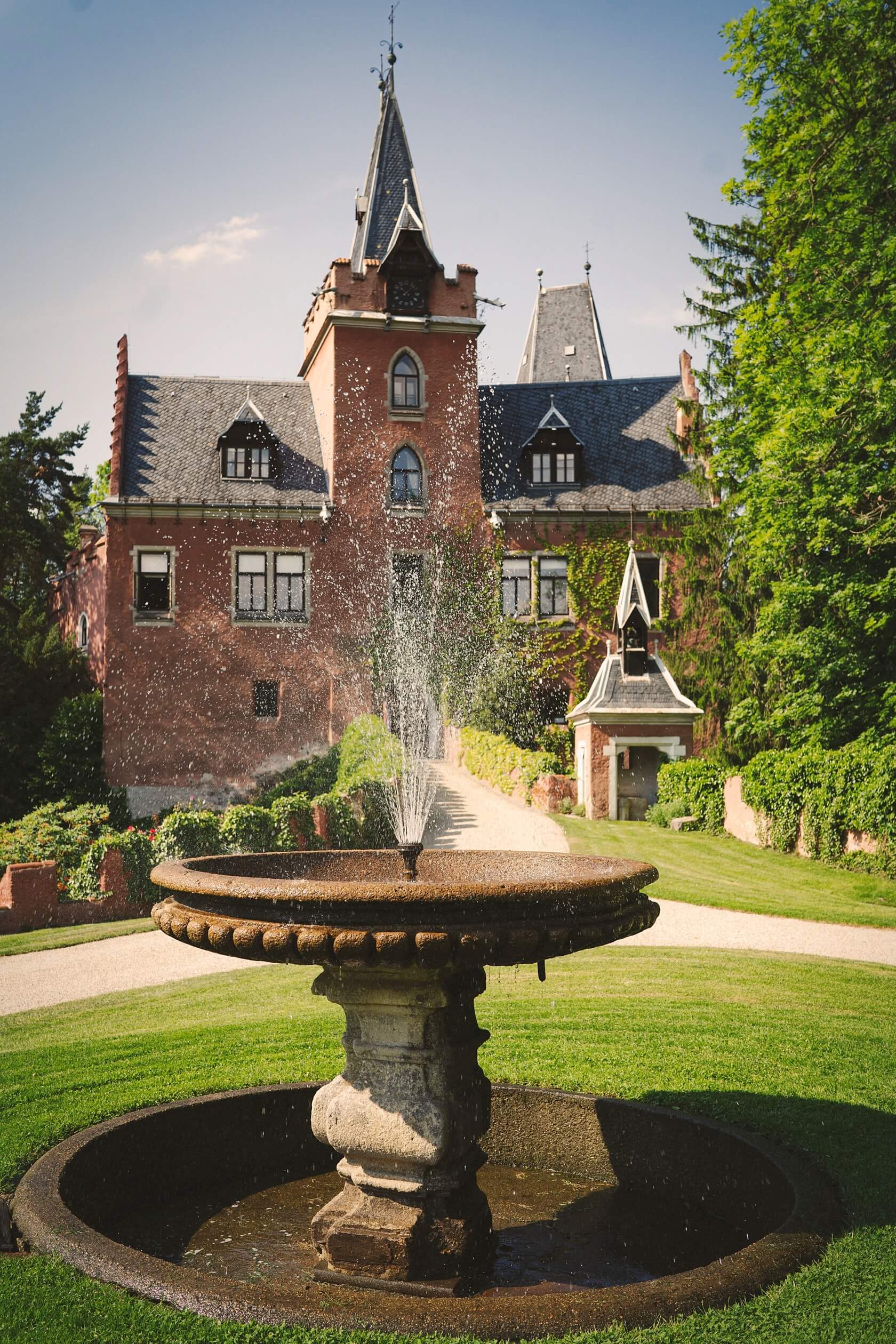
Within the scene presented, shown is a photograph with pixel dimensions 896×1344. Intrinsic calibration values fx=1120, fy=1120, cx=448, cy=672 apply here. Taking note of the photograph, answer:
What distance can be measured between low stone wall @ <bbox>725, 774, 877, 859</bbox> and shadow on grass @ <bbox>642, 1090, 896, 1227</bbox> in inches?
531

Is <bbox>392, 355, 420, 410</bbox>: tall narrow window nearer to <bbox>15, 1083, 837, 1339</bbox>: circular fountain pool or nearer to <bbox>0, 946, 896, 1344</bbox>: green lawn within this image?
<bbox>0, 946, 896, 1344</bbox>: green lawn

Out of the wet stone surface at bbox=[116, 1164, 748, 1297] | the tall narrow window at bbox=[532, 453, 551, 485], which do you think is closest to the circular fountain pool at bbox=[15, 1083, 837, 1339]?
the wet stone surface at bbox=[116, 1164, 748, 1297]

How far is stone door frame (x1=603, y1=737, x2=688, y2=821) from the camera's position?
25719mm

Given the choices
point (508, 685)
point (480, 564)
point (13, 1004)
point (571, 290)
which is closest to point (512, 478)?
point (480, 564)

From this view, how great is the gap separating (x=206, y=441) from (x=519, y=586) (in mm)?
10342

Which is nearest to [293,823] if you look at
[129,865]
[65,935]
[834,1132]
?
[129,865]

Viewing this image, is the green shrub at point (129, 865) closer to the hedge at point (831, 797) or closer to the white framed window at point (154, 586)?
the hedge at point (831, 797)

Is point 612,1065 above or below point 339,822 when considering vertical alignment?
below

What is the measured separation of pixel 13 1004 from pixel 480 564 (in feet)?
74.6

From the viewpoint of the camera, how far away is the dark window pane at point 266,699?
31906 mm

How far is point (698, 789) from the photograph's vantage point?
81.6 feet

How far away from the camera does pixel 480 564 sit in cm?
3256

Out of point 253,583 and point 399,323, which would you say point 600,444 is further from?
point 253,583

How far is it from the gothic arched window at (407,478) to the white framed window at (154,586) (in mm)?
6727
